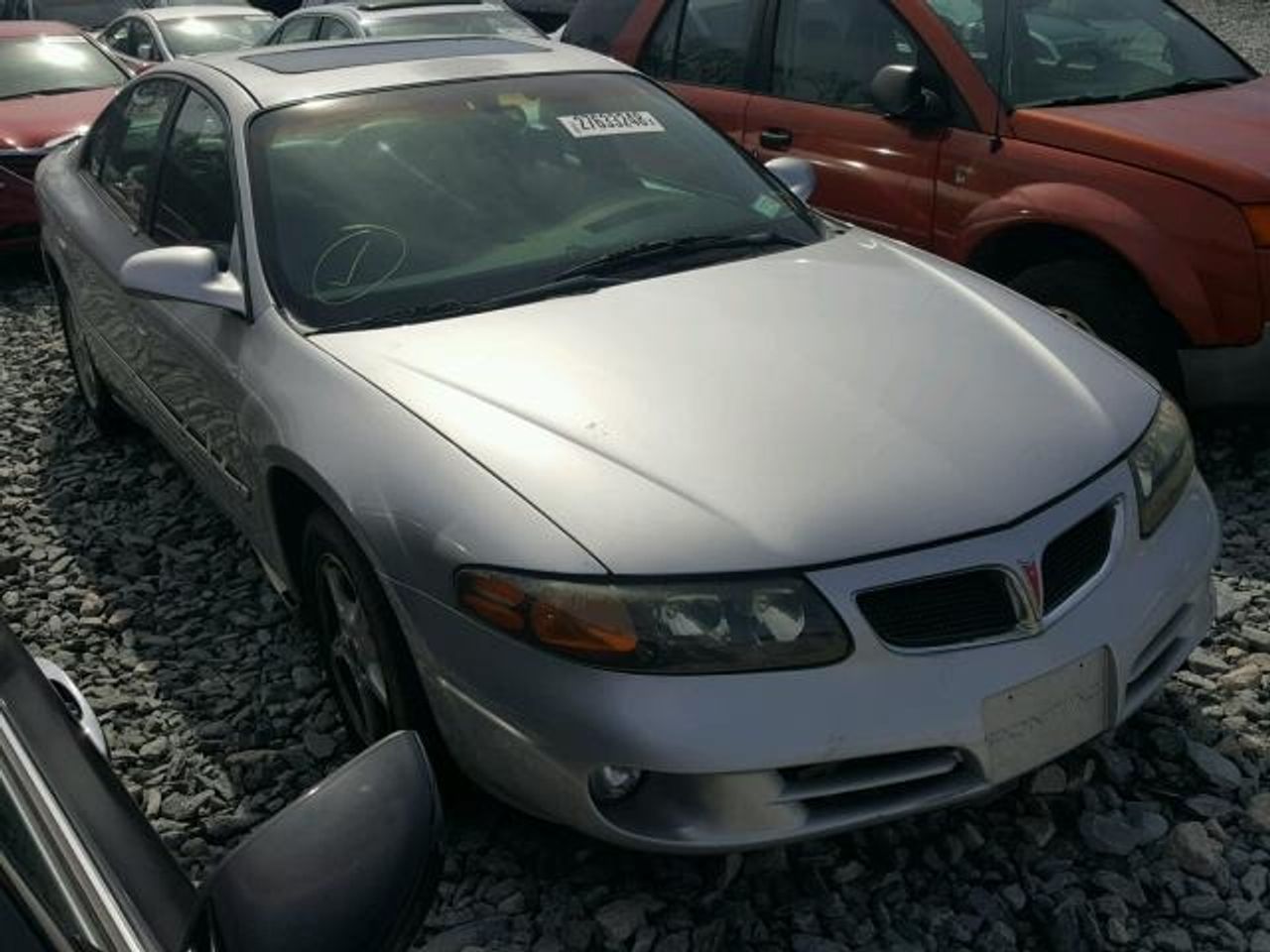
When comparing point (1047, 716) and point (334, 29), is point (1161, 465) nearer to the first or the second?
point (1047, 716)

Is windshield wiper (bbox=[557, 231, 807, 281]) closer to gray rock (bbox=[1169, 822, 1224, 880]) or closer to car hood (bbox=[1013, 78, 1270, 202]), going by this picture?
car hood (bbox=[1013, 78, 1270, 202])

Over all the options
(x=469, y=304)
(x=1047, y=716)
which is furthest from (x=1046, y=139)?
(x=1047, y=716)

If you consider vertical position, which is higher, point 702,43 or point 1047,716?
point 702,43

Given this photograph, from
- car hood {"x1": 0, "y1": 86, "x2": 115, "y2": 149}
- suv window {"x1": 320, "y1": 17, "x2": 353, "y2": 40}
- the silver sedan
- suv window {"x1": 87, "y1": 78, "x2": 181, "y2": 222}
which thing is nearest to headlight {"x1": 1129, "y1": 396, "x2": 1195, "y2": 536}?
the silver sedan

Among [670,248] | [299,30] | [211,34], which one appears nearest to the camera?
[670,248]

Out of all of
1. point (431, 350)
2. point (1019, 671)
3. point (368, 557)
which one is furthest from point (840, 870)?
point (431, 350)

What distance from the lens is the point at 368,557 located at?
2562 mm

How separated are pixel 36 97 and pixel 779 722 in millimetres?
7988

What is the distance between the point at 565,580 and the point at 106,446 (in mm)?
3331

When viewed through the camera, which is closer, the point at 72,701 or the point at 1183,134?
the point at 72,701

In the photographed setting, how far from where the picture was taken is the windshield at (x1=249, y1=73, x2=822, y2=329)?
3.08m

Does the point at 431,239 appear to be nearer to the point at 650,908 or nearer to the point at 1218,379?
the point at 650,908

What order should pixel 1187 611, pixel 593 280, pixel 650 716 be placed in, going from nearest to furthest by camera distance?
pixel 650 716 → pixel 1187 611 → pixel 593 280

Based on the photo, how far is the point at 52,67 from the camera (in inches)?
353
